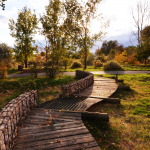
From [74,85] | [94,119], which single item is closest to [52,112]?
[94,119]

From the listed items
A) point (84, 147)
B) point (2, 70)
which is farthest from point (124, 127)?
point (2, 70)

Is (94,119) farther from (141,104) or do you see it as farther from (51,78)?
(51,78)

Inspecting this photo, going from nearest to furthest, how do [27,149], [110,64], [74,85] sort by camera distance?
[27,149], [74,85], [110,64]

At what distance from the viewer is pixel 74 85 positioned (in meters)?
7.41

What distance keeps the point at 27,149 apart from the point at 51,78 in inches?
397

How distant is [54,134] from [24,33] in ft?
73.0

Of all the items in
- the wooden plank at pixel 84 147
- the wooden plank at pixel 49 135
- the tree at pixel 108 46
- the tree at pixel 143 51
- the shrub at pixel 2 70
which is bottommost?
the wooden plank at pixel 84 147

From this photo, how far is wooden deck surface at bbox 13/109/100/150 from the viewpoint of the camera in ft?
10.5

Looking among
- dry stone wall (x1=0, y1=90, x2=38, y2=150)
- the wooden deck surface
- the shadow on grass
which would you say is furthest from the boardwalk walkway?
the shadow on grass

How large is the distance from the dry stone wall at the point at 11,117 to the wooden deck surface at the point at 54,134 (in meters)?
0.23

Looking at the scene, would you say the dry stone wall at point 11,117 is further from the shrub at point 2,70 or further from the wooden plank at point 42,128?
the shrub at point 2,70

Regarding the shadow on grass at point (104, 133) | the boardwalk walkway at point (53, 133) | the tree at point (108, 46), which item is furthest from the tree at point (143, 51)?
the tree at point (108, 46)

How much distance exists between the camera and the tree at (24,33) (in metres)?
21.3

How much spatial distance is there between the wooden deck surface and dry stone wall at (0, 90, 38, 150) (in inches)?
9.2
